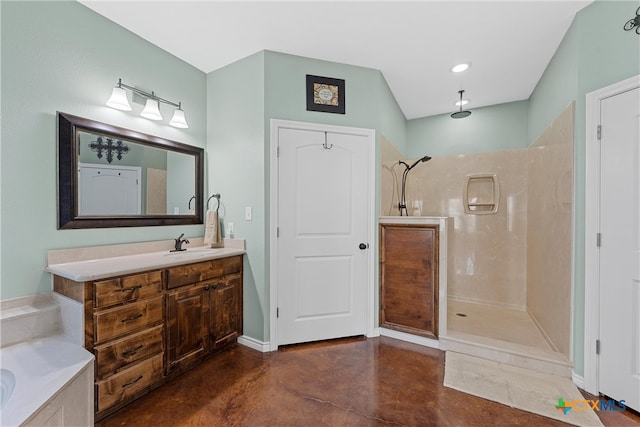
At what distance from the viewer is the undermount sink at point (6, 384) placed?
3.66 feet

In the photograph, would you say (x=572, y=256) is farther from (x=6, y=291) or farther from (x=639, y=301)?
(x=6, y=291)

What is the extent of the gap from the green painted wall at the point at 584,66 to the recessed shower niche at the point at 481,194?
139 cm

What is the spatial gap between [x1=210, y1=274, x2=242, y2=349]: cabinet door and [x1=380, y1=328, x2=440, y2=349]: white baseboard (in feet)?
4.86

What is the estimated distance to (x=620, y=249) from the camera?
175 cm

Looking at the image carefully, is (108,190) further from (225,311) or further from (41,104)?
(225,311)

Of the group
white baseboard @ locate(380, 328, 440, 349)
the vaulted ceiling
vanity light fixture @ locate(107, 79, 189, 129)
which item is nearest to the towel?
vanity light fixture @ locate(107, 79, 189, 129)

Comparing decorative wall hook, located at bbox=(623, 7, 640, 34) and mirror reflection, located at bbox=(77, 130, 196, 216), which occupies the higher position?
decorative wall hook, located at bbox=(623, 7, 640, 34)

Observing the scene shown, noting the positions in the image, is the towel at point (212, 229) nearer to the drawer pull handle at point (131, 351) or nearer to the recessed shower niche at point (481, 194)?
the drawer pull handle at point (131, 351)

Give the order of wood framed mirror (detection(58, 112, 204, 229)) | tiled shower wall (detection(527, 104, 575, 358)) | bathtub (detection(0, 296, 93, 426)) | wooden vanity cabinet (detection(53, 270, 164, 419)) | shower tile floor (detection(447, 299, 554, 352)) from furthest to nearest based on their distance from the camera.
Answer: shower tile floor (detection(447, 299, 554, 352)) → tiled shower wall (detection(527, 104, 575, 358)) → wood framed mirror (detection(58, 112, 204, 229)) → wooden vanity cabinet (detection(53, 270, 164, 419)) → bathtub (detection(0, 296, 93, 426))

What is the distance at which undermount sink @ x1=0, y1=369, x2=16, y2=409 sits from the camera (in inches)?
44.0

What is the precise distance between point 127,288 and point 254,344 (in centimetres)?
124

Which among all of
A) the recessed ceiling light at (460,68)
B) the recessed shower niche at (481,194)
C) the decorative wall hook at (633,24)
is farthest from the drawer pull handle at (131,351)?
the recessed shower niche at (481,194)

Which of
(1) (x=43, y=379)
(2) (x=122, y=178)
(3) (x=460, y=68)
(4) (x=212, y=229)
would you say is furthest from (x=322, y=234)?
(3) (x=460, y=68)

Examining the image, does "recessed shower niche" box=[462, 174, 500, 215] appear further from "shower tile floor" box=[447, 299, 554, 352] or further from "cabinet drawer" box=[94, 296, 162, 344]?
"cabinet drawer" box=[94, 296, 162, 344]
